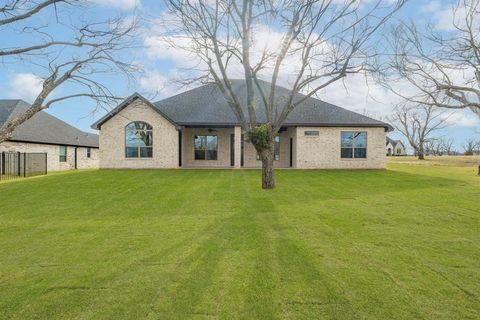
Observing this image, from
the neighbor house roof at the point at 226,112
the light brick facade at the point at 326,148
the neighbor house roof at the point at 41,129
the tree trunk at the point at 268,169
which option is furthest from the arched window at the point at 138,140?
the tree trunk at the point at 268,169

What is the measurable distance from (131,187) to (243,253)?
9.56 meters

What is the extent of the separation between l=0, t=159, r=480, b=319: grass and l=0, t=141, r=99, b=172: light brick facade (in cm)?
1644

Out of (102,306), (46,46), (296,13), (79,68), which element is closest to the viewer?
(102,306)

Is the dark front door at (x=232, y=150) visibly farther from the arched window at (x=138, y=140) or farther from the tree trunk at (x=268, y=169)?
the tree trunk at (x=268, y=169)

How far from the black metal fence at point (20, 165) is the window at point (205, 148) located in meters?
10.9

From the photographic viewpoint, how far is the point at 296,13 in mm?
12711

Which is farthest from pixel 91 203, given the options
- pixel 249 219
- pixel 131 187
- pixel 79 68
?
pixel 79 68

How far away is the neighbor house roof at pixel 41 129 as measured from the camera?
24766mm

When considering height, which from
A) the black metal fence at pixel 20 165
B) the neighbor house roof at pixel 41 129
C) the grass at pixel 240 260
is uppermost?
the neighbor house roof at pixel 41 129

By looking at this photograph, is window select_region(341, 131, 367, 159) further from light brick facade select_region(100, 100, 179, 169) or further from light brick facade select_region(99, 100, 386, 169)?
light brick facade select_region(100, 100, 179, 169)

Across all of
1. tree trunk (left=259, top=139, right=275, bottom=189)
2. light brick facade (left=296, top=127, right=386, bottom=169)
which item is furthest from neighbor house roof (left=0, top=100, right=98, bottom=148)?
light brick facade (left=296, top=127, right=386, bottom=169)

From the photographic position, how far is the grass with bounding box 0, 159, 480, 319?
3.42m

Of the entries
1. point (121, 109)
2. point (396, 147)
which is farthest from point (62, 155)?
point (396, 147)

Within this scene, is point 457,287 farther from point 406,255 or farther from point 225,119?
point 225,119
